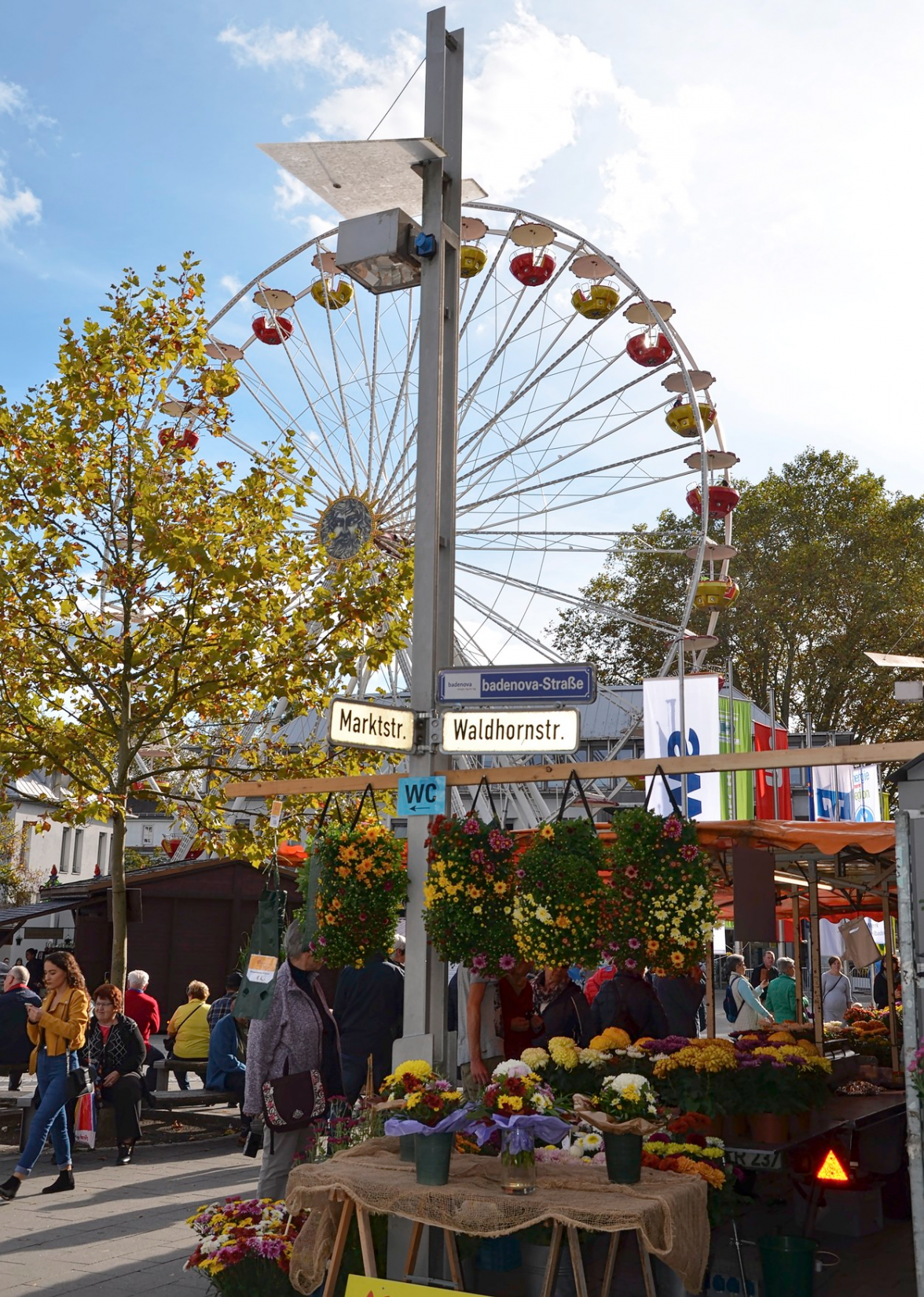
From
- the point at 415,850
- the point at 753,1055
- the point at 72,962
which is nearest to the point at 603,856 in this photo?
the point at 415,850

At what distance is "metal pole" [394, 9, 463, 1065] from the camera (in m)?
5.97

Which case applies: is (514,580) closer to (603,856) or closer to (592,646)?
(603,856)

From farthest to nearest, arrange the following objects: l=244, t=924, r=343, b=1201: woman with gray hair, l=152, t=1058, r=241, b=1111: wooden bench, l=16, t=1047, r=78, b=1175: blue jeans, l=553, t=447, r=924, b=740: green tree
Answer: l=553, t=447, r=924, b=740: green tree, l=152, t=1058, r=241, b=1111: wooden bench, l=16, t=1047, r=78, b=1175: blue jeans, l=244, t=924, r=343, b=1201: woman with gray hair

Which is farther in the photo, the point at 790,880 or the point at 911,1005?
the point at 790,880

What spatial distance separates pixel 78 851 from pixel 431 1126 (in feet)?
175

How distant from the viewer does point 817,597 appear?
38.0m

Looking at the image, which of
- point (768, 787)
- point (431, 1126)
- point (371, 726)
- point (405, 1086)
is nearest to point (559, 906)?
point (405, 1086)

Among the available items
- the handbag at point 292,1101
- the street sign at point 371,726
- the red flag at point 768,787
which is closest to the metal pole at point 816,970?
the handbag at point 292,1101

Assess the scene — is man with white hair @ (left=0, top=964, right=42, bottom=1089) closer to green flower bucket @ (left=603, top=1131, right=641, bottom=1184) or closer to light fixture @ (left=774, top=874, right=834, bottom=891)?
light fixture @ (left=774, top=874, right=834, bottom=891)

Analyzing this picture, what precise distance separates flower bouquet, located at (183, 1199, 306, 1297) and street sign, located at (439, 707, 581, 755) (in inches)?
85.2

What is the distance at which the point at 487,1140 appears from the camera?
4.85 m

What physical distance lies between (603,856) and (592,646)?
3578 centimetres

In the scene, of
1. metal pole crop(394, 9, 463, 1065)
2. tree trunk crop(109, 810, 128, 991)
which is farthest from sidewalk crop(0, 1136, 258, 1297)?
metal pole crop(394, 9, 463, 1065)

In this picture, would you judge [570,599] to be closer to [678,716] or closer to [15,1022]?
[678,716]
